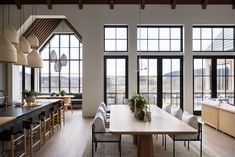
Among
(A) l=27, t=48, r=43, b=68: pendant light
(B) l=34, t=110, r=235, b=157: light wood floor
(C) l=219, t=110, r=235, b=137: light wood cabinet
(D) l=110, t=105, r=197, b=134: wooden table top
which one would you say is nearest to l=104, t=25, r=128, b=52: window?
(B) l=34, t=110, r=235, b=157: light wood floor

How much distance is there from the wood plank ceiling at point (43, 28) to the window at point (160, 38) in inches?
101

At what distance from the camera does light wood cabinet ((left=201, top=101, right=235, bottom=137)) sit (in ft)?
18.8

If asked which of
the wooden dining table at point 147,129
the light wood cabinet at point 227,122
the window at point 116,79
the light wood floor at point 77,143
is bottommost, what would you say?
the light wood floor at point 77,143

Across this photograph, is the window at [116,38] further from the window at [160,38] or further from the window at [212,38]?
the window at [212,38]

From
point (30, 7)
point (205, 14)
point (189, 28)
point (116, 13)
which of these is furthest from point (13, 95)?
point (205, 14)

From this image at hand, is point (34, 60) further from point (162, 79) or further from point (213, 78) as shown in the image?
point (213, 78)

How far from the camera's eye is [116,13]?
8.98 meters

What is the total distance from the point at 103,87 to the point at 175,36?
332 centimetres

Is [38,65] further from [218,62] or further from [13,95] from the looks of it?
[218,62]

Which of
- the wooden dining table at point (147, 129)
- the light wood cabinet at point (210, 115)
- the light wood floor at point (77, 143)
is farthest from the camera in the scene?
the light wood cabinet at point (210, 115)

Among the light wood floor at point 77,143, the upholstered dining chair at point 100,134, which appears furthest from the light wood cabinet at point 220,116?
the upholstered dining chair at point 100,134

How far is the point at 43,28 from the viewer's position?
10.5 m

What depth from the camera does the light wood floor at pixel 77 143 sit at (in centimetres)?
454

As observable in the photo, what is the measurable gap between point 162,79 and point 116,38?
7.61ft
